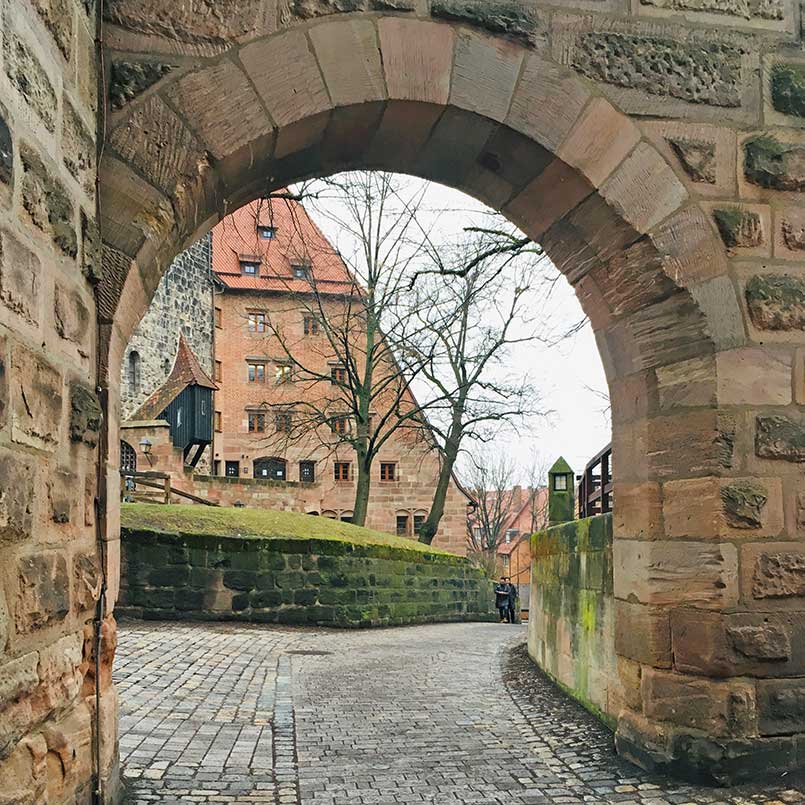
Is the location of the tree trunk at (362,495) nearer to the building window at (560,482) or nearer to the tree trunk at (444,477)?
the tree trunk at (444,477)

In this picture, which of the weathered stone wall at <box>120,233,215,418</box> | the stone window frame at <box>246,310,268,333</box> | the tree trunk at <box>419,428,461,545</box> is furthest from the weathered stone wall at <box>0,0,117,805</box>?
the stone window frame at <box>246,310,268,333</box>

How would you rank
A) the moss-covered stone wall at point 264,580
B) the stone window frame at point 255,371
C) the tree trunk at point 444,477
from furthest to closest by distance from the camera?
1. the stone window frame at point 255,371
2. the tree trunk at point 444,477
3. the moss-covered stone wall at point 264,580

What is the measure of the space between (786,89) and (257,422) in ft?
113

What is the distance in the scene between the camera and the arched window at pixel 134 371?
94.3 ft

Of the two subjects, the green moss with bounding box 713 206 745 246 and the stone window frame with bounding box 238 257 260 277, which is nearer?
the green moss with bounding box 713 206 745 246

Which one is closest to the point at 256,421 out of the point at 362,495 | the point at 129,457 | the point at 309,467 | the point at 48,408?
the point at 309,467

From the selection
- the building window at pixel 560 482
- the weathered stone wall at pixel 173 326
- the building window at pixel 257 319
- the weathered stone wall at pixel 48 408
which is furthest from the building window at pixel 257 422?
the weathered stone wall at pixel 48 408

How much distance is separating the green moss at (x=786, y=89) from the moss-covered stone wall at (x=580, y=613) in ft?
8.18

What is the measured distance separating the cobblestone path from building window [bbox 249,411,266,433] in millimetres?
28938

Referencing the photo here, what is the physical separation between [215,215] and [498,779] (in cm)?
293

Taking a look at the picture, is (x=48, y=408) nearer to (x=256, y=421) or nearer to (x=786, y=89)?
(x=786, y=89)

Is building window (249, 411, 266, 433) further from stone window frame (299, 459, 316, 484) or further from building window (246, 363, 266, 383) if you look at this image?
stone window frame (299, 459, 316, 484)

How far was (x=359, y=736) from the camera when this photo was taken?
15.9 ft

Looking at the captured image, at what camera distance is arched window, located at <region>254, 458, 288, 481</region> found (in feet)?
122
